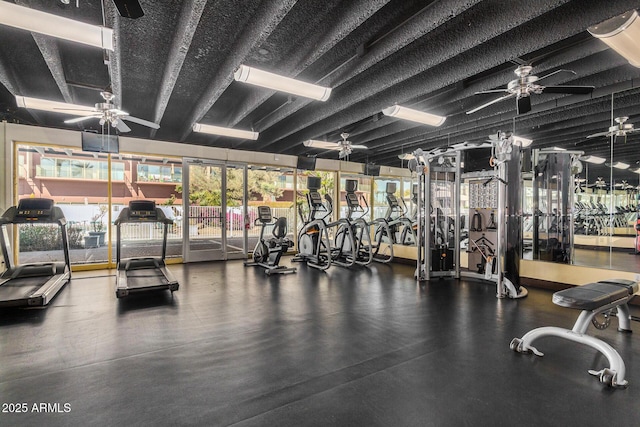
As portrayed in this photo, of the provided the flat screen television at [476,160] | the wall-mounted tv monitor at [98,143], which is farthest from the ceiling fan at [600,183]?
the wall-mounted tv monitor at [98,143]

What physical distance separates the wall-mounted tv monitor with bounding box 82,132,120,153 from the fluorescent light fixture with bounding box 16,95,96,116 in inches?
70.5

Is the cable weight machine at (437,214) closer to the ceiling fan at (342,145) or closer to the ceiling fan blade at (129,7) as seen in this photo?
the ceiling fan at (342,145)

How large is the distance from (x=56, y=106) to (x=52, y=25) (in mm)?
2413

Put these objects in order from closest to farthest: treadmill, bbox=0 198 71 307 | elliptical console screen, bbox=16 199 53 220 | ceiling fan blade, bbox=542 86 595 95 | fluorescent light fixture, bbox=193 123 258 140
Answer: ceiling fan blade, bbox=542 86 595 95 < treadmill, bbox=0 198 71 307 < elliptical console screen, bbox=16 199 53 220 < fluorescent light fixture, bbox=193 123 258 140

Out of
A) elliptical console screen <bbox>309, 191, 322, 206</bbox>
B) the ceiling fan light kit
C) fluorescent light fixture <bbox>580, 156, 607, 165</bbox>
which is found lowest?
elliptical console screen <bbox>309, 191, 322, 206</bbox>

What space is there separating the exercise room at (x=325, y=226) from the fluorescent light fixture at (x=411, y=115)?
0.18ft

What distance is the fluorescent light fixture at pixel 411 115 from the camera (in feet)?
17.0

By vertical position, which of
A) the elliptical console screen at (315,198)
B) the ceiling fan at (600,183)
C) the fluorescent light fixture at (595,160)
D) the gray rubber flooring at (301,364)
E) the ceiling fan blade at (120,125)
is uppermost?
the ceiling fan blade at (120,125)

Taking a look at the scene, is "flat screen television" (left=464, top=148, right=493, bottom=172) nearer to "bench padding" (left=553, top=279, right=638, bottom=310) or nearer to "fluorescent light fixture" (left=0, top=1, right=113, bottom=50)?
"bench padding" (left=553, top=279, right=638, bottom=310)

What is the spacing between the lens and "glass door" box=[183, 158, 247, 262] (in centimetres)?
789

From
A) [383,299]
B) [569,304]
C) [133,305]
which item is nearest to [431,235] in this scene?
[383,299]

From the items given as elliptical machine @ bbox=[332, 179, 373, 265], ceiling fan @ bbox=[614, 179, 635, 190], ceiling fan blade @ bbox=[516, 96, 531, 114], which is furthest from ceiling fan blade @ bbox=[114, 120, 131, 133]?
ceiling fan @ bbox=[614, 179, 635, 190]

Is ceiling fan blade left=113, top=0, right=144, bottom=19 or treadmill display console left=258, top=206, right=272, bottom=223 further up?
ceiling fan blade left=113, top=0, right=144, bottom=19

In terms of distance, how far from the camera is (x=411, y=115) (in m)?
5.40
